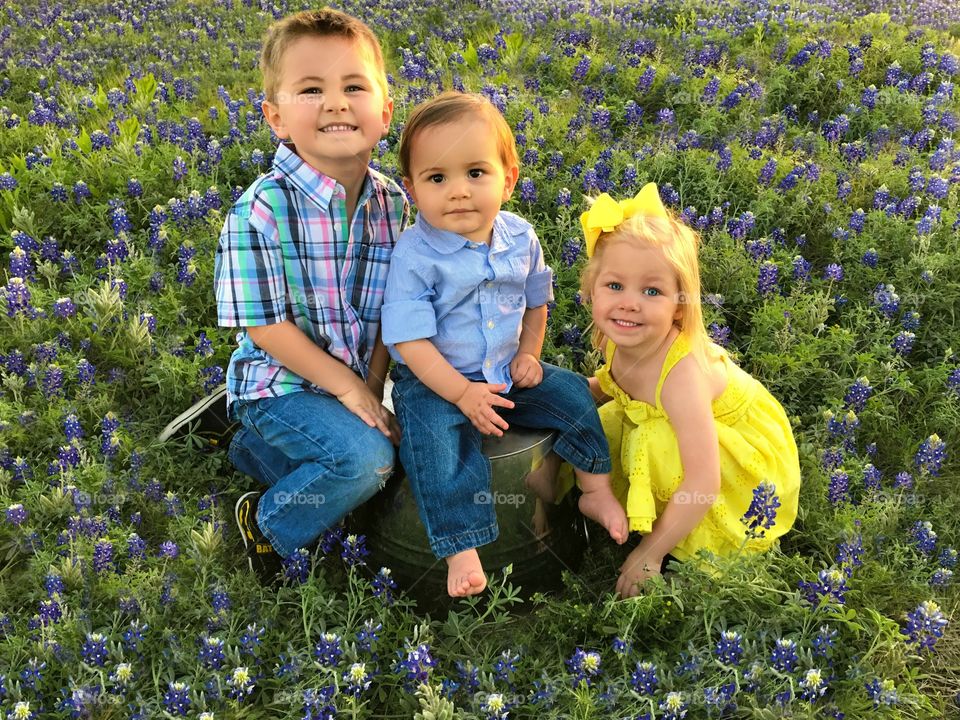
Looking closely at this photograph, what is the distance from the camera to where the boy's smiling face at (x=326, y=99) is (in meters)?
3.57

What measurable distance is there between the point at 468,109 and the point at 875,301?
2.91 m

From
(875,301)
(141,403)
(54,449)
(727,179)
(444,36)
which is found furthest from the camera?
(444,36)

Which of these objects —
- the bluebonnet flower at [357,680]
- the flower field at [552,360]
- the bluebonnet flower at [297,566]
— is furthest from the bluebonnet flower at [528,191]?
the bluebonnet flower at [357,680]

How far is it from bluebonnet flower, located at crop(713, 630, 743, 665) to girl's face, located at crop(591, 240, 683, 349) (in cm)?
114

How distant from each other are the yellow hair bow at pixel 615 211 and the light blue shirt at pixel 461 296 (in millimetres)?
308

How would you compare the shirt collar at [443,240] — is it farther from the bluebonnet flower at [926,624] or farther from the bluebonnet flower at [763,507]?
the bluebonnet flower at [926,624]

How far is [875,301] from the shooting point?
5188 millimetres

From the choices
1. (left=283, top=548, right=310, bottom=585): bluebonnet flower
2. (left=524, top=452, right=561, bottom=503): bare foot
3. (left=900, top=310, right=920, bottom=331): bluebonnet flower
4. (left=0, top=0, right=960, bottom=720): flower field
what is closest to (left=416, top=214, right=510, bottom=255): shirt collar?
(left=524, top=452, right=561, bottom=503): bare foot

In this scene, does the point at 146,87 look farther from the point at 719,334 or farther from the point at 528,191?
the point at 719,334

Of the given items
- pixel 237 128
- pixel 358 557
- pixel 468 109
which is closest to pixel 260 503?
pixel 358 557

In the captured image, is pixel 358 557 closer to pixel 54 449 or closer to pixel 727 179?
pixel 54 449

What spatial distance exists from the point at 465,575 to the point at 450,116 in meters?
1.70

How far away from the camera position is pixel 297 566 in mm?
3764

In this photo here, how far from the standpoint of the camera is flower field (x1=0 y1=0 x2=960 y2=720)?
3.43 m
